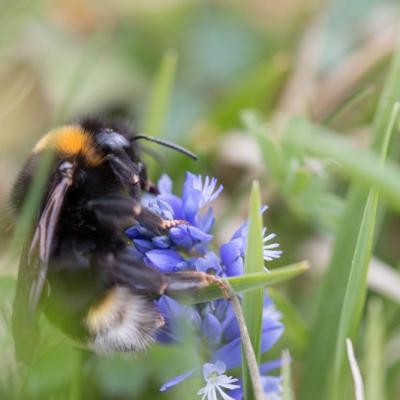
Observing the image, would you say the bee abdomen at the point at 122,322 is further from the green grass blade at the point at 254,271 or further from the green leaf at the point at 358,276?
the green leaf at the point at 358,276

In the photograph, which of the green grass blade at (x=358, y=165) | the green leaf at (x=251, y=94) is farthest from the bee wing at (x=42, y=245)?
the green leaf at (x=251, y=94)

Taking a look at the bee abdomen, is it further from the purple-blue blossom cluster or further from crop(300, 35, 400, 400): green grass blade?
crop(300, 35, 400, 400): green grass blade

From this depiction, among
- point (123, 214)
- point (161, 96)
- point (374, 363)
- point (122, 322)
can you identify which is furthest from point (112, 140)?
point (161, 96)

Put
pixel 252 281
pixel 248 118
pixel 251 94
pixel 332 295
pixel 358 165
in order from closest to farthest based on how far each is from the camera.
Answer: pixel 358 165
pixel 252 281
pixel 332 295
pixel 248 118
pixel 251 94

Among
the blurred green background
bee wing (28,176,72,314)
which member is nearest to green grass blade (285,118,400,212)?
the blurred green background

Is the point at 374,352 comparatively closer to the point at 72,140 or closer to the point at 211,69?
the point at 72,140

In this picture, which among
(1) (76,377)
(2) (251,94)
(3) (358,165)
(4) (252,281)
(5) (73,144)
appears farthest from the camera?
(2) (251,94)

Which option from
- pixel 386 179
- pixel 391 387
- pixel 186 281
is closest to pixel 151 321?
pixel 186 281

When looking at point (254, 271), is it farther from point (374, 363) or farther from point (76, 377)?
point (76, 377)
